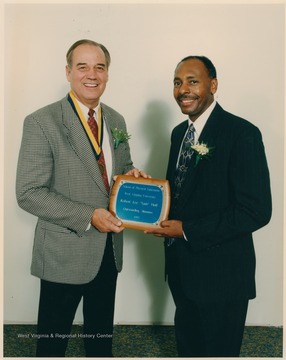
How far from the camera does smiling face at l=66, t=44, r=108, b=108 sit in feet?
6.56

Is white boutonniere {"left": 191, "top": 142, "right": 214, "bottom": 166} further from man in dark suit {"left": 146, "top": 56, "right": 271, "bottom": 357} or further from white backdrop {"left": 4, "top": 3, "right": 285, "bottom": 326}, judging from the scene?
white backdrop {"left": 4, "top": 3, "right": 285, "bottom": 326}

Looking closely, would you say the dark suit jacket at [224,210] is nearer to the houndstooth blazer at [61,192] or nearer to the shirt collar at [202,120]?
the shirt collar at [202,120]

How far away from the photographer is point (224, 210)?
1.86m

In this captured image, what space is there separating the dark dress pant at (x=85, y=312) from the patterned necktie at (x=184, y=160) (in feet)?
1.36

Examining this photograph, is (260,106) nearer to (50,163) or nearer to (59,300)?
(50,163)

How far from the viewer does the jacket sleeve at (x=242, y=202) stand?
1.81 metres

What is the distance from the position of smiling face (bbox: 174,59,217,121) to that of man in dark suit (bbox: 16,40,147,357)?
0.38 meters

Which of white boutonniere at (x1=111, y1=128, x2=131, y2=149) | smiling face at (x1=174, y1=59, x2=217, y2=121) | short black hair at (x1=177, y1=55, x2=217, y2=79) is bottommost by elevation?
white boutonniere at (x1=111, y1=128, x2=131, y2=149)

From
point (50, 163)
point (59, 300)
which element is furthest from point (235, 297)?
point (50, 163)

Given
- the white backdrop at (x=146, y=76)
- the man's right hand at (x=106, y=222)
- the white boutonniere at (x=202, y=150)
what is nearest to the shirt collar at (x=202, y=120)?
the white boutonniere at (x=202, y=150)

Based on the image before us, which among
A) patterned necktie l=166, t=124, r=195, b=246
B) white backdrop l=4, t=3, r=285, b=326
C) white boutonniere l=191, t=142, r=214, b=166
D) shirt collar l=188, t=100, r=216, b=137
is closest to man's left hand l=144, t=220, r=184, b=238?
patterned necktie l=166, t=124, r=195, b=246

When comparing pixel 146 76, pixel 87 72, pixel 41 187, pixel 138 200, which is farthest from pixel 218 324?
pixel 146 76

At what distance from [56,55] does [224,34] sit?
1.07 metres

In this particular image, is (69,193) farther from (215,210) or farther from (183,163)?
(215,210)
